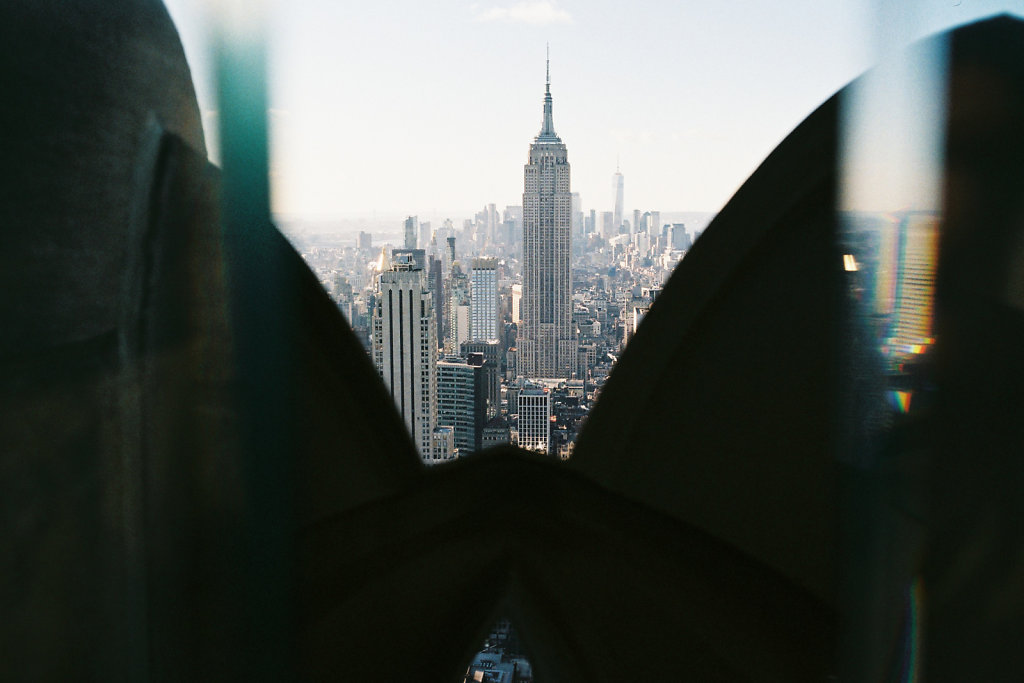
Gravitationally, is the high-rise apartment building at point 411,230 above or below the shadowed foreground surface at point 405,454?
above

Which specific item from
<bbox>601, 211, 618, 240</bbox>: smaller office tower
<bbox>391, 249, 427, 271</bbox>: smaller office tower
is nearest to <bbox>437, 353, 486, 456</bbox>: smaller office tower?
<bbox>391, 249, 427, 271</bbox>: smaller office tower

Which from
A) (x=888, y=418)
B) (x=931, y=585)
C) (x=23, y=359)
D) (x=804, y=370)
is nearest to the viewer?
(x=23, y=359)

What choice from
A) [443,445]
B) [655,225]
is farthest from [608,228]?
[443,445]

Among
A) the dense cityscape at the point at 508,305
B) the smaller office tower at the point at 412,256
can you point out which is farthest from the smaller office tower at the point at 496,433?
the smaller office tower at the point at 412,256

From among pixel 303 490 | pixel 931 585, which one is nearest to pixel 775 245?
pixel 931 585

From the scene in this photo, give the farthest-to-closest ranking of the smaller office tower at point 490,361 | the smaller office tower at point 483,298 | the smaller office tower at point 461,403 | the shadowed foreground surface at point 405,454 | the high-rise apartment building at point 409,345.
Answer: the smaller office tower at point 483,298 < the smaller office tower at point 490,361 < the smaller office tower at point 461,403 < the high-rise apartment building at point 409,345 < the shadowed foreground surface at point 405,454

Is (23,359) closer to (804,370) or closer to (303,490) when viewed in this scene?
(303,490)

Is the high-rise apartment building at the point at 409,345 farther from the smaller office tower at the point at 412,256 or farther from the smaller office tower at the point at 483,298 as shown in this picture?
the smaller office tower at the point at 483,298
